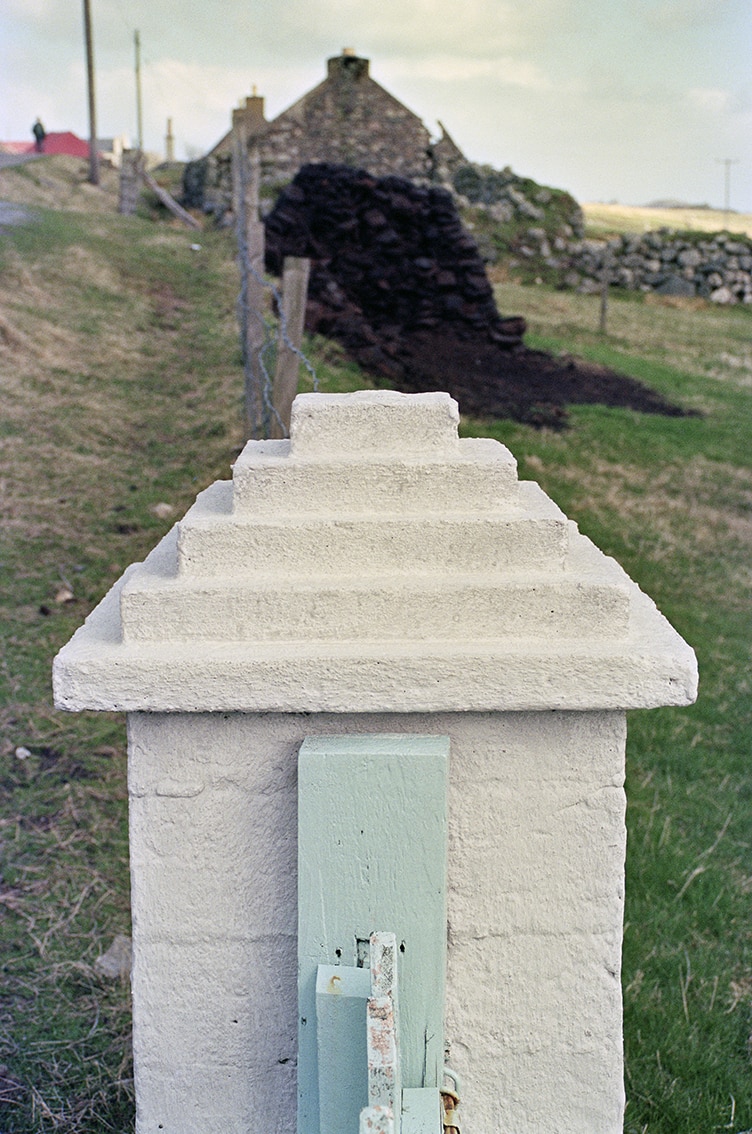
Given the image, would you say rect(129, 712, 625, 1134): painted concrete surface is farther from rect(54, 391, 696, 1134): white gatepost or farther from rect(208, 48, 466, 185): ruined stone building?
rect(208, 48, 466, 185): ruined stone building

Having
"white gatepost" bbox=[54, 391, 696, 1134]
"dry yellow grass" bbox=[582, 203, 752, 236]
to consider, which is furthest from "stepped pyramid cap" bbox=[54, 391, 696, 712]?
"dry yellow grass" bbox=[582, 203, 752, 236]

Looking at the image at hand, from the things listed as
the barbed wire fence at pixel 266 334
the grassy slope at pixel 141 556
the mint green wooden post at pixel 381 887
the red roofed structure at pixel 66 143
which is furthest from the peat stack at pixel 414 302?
the red roofed structure at pixel 66 143

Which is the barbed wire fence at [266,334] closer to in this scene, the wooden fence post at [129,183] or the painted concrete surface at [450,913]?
the painted concrete surface at [450,913]

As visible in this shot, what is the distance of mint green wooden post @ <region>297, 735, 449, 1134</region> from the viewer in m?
1.87

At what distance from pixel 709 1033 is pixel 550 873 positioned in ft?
5.79

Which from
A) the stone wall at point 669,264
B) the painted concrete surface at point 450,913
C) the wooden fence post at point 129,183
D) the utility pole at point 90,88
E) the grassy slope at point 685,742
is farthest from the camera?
the utility pole at point 90,88

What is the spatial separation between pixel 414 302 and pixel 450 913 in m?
11.4

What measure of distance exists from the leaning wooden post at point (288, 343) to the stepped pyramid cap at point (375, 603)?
2.49m

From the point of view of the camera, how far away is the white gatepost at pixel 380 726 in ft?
6.17

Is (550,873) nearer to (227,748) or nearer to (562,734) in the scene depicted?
(562,734)

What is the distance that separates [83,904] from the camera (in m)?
3.85

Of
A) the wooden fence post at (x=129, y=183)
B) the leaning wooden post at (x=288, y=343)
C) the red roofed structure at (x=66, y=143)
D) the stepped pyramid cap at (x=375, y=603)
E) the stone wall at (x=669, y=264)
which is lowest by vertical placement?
the stepped pyramid cap at (x=375, y=603)

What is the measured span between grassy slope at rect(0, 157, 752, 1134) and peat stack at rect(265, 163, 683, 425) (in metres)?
0.74

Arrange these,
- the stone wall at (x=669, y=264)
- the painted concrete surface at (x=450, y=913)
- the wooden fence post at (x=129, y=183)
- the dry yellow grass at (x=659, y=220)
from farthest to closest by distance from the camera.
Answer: the dry yellow grass at (x=659, y=220) < the stone wall at (x=669, y=264) < the wooden fence post at (x=129, y=183) < the painted concrete surface at (x=450, y=913)
